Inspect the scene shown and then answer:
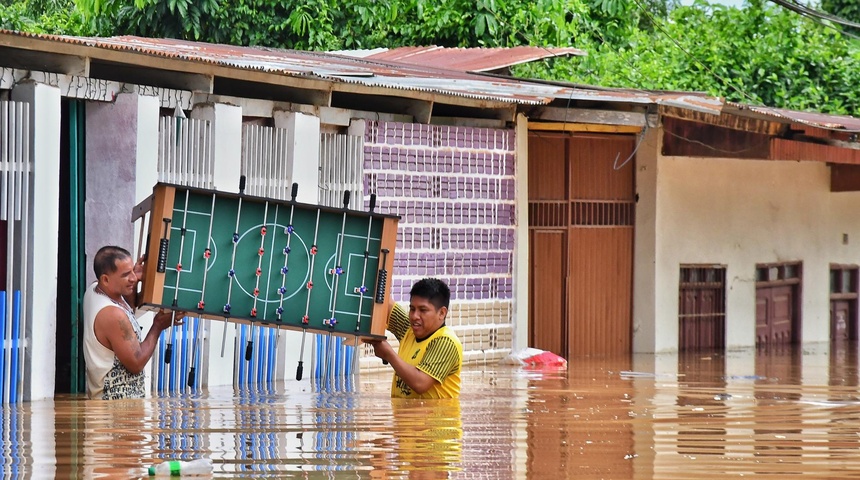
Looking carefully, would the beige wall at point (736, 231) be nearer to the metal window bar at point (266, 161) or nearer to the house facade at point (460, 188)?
the house facade at point (460, 188)

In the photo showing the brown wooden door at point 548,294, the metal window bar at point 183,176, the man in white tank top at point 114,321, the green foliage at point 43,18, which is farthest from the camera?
the green foliage at point 43,18

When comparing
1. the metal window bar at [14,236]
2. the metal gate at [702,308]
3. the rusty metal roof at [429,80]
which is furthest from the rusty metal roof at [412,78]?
the metal gate at [702,308]

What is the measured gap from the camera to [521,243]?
14.4 m

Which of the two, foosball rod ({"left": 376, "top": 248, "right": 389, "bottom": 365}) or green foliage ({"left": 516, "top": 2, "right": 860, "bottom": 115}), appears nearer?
foosball rod ({"left": 376, "top": 248, "right": 389, "bottom": 365})

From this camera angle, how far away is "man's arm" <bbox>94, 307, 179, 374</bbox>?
27.3ft

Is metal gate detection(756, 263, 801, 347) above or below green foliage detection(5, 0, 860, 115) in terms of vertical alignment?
below

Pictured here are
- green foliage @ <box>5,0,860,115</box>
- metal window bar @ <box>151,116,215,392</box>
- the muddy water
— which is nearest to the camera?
the muddy water

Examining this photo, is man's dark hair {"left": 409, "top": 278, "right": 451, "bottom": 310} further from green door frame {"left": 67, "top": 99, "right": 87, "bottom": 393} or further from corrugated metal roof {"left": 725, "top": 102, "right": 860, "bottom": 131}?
corrugated metal roof {"left": 725, "top": 102, "right": 860, "bottom": 131}

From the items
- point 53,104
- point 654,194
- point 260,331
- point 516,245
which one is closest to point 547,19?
point 654,194

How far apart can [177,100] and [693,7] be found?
62.1ft

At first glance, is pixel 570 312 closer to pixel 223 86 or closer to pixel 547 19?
pixel 223 86

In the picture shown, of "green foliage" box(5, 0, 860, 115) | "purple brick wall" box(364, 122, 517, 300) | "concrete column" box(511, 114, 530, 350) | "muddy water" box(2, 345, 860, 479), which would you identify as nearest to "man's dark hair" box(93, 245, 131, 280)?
"muddy water" box(2, 345, 860, 479)

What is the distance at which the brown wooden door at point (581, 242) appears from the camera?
51.4 feet

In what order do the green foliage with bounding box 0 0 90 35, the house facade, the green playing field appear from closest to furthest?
1. the green playing field
2. the house facade
3. the green foliage with bounding box 0 0 90 35
